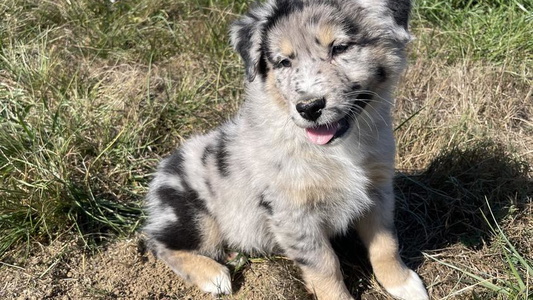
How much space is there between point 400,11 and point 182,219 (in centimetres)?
178

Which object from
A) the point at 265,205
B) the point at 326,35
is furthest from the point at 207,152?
the point at 326,35

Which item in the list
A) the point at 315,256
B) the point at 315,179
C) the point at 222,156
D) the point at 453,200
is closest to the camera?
the point at 315,179

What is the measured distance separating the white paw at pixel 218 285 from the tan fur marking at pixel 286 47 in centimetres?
144

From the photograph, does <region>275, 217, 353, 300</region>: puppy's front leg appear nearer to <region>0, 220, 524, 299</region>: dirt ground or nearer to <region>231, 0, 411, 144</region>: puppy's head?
<region>0, 220, 524, 299</region>: dirt ground

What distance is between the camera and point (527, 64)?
5141 mm

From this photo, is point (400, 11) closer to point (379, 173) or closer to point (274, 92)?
point (274, 92)

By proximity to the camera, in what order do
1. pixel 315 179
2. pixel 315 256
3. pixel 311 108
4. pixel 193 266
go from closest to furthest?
pixel 311 108 < pixel 315 179 < pixel 315 256 < pixel 193 266

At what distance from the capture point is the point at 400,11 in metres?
3.14

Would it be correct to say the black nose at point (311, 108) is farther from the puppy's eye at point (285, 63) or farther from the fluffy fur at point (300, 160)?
the puppy's eye at point (285, 63)

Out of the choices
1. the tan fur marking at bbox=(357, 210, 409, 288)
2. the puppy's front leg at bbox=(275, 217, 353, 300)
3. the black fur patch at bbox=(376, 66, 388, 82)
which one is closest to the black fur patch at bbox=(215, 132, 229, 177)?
the puppy's front leg at bbox=(275, 217, 353, 300)

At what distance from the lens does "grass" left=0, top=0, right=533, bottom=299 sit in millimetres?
3938

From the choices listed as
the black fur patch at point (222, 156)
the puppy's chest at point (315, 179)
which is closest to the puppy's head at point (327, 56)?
the puppy's chest at point (315, 179)

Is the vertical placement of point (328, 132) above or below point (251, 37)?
below

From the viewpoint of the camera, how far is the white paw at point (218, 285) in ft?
12.1
